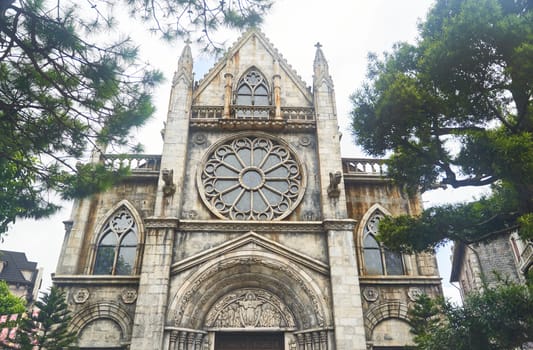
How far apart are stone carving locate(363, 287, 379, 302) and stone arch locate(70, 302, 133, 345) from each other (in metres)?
7.66

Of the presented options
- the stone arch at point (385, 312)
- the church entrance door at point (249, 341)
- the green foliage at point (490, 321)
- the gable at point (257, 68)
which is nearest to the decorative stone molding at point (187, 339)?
the church entrance door at point (249, 341)

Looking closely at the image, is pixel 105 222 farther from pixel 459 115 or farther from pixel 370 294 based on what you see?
pixel 459 115

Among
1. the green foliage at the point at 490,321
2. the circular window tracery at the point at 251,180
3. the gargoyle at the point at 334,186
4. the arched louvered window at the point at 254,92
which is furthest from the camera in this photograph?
the arched louvered window at the point at 254,92

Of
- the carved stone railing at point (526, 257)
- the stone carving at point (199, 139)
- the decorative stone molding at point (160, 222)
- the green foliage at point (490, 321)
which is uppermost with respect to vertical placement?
the stone carving at point (199, 139)

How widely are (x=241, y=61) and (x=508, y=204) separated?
13.2 m

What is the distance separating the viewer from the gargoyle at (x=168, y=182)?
13.6m

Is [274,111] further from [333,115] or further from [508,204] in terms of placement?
[508,204]

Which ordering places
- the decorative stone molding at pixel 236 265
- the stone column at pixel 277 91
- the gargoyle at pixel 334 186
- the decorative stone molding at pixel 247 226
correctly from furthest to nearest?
→ 1. the stone column at pixel 277 91
2. the gargoyle at pixel 334 186
3. the decorative stone molding at pixel 247 226
4. the decorative stone molding at pixel 236 265

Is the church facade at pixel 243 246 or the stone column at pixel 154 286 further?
the church facade at pixel 243 246

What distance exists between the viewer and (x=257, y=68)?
18750mm

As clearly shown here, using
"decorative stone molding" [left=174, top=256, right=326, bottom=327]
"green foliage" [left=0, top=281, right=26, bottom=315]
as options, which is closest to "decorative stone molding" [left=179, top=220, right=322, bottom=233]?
"decorative stone molding" [left=174, top=256, right=326, bottom=327]

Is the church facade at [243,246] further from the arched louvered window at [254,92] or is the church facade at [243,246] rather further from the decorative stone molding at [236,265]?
the arched louvered window at [254,92]

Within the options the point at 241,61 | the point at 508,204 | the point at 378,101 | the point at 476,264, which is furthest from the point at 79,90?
the point at 476,264

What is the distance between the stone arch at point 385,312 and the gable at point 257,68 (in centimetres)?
870
